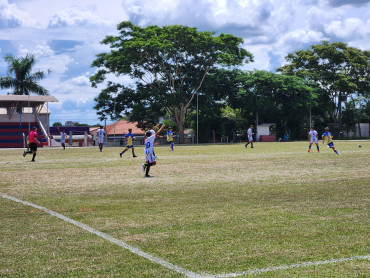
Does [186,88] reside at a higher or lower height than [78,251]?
higher

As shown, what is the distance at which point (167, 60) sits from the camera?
60.1 metres

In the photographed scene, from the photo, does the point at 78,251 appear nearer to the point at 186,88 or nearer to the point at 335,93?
the point at 186,88

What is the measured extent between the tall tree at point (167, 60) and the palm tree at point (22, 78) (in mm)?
10703

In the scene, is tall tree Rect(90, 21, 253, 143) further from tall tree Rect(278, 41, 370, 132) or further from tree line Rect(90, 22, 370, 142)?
tall tree Rect(278, 41, 370, 132)

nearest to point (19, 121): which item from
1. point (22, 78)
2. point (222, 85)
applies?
point (22, 78)

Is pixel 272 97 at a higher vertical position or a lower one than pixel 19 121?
higher

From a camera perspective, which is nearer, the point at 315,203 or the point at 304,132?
the point at 315,203

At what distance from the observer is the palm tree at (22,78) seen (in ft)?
218

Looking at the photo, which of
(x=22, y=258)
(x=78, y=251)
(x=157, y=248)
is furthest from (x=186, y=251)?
(x=22, y=258)

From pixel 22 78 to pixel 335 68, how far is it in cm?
4802

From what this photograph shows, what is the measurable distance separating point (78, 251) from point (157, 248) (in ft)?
3.24

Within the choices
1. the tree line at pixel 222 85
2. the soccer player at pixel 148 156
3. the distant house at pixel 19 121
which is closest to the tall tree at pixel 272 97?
the tree line at pixel 222 85

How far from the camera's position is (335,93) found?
79188 millimetres

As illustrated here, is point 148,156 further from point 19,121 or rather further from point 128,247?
point 19,121
